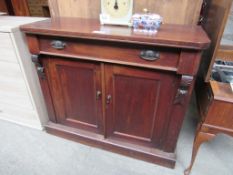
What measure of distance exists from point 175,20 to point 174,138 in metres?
0.81

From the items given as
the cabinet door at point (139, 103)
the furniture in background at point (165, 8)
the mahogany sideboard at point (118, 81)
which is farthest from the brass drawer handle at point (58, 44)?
the furniture in background at point (165, 8)

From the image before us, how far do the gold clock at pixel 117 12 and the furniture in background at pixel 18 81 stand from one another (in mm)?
575

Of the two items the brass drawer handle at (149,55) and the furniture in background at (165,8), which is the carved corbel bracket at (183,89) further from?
the furniture in background at (165,8)

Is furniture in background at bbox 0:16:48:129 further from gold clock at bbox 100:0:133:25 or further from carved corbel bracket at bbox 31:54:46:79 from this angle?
gold clock at bbox 100:0:133:25

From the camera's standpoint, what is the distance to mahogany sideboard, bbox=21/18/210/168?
0.87 meters

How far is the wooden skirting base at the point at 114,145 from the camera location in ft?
4.03

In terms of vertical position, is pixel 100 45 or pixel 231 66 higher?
pixel 100 45

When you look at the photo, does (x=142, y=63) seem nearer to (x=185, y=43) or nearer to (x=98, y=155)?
(x=185, y=43)

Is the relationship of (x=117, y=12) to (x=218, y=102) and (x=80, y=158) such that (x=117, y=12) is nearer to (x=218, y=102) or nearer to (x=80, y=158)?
(x=218, y=102)

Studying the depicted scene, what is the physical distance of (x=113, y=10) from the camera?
1.11 meters

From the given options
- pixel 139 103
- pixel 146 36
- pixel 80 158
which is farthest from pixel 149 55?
pixel 80 158

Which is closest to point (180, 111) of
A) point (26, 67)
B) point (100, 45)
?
point (100, 45)

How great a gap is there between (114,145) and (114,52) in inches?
30.0

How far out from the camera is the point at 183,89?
3.01 feet
